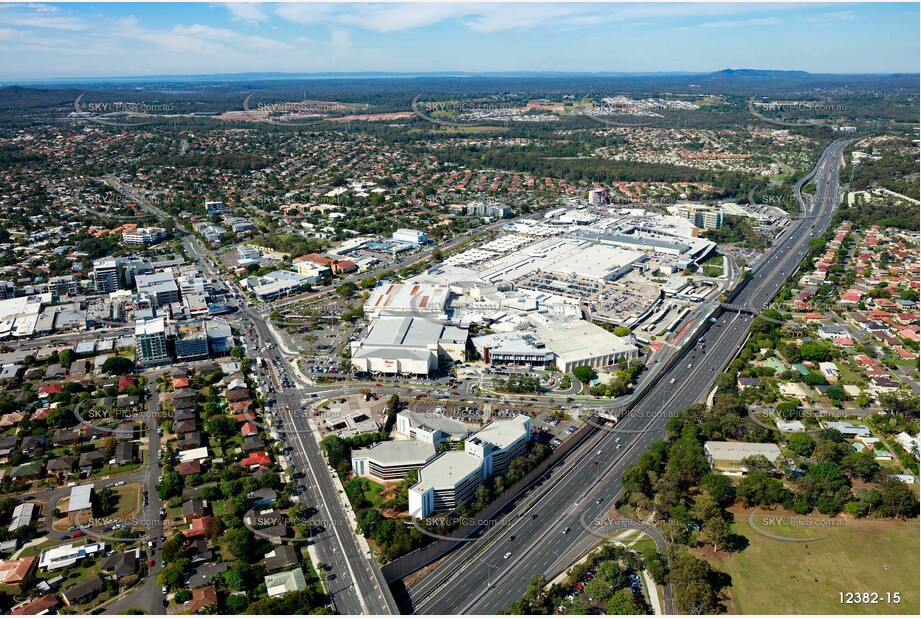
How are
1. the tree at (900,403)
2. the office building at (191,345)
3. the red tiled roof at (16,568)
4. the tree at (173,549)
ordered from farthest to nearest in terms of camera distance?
the office building at (191,345)
the tree at (900,403)
the tree at (173,549)
the red tiled roof at (16,568)

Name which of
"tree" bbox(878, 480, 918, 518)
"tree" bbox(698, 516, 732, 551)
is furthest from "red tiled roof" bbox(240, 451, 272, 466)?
"tree" bbox(878, 480, 918, 518)

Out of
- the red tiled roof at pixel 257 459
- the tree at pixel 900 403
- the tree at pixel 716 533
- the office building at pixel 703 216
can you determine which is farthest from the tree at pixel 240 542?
the office building at pixel 703 216

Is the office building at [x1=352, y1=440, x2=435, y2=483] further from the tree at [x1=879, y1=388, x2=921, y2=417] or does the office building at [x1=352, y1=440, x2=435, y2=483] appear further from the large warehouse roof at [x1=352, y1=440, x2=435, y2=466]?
the tree at [x1=879, y1=388, x2=921, y2=417]

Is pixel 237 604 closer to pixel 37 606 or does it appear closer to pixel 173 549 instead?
pixel 173 549

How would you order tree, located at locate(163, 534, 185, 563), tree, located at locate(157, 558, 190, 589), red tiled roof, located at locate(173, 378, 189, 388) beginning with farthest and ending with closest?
red tiled roof, located at locate(173, 378, 189, 388), tree, located at locate(163, 534, 185, 563), tree, located at locate(157, 558, 190, 589)

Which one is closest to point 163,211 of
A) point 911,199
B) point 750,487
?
point 750,487

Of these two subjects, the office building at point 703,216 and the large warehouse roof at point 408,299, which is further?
the office building at point 703,216

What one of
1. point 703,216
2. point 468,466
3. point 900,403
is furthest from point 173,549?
point 703,216

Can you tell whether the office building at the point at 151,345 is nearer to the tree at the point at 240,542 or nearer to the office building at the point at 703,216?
the tree at the point at 240,542
